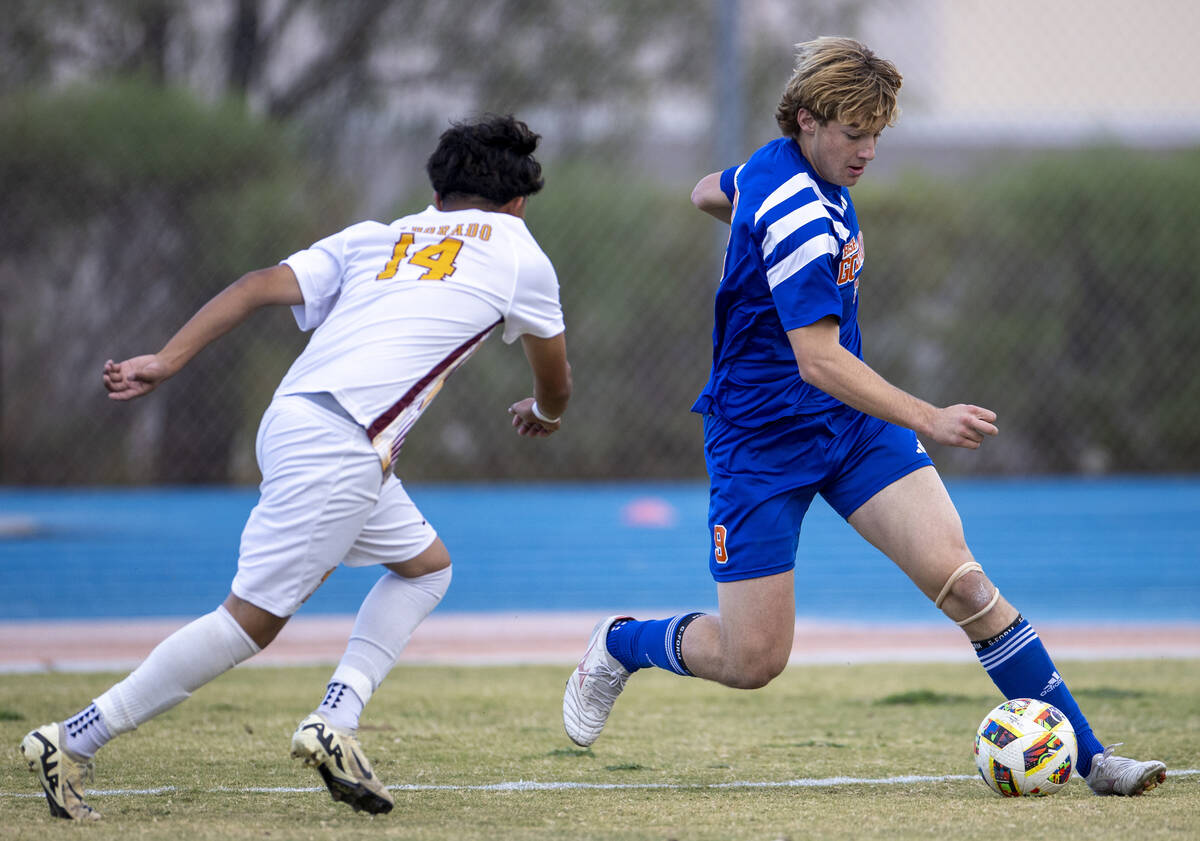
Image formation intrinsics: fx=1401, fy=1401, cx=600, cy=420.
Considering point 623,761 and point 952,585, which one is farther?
point 623,761

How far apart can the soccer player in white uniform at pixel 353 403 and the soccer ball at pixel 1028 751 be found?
150 cm

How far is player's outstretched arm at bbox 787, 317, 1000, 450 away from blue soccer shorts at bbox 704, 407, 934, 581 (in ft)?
0.95

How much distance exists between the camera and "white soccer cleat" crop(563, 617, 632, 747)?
4164 millimetres

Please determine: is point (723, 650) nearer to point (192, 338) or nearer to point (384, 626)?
point (384, 626)

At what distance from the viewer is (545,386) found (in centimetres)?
362

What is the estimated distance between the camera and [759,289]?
3.84 metres

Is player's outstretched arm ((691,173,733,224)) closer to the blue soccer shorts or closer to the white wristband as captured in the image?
the blue soccer shorts

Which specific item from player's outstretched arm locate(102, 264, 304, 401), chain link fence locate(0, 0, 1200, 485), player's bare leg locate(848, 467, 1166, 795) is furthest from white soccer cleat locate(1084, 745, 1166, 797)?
chain link fence locate(0, 0, 1200, 485)

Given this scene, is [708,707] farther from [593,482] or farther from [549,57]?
[549,57]

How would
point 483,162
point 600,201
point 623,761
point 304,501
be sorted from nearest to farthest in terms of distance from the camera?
1. point 304,501
2. point 483,162
3. point 623,761
4. point 600,201

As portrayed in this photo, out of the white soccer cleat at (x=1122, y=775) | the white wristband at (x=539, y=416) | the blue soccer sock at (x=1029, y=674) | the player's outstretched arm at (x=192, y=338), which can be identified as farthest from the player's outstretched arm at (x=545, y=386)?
the white soccer cleat at (x=1122, y=775)

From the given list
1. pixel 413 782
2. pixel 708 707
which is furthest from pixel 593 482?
pixel 413 782

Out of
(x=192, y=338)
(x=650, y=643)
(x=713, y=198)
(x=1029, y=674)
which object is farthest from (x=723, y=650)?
(x=192, y=338)

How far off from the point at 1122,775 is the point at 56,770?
104 inches
